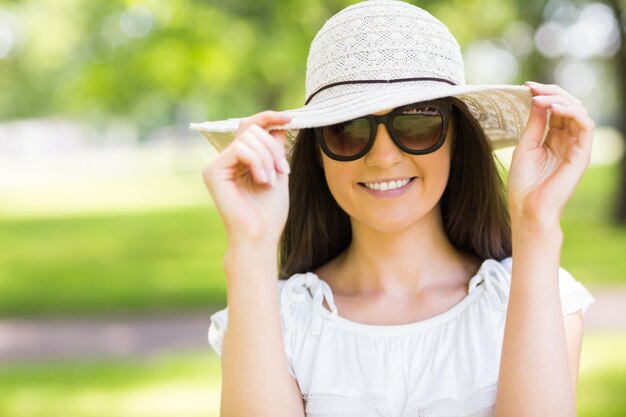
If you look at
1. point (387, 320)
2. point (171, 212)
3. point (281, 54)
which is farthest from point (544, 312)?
point (171, 212)

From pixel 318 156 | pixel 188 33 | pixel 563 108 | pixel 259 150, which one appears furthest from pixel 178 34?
pixel 563 108

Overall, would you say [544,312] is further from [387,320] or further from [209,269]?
[209,269]

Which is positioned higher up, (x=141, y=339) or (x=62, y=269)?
(x=62, y=269)

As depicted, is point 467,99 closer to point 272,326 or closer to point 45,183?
point 272,326

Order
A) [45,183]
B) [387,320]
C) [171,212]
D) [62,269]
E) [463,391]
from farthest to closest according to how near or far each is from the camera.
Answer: [45,183]
[171,212]
[62,269]
[387,320]
[463,391]

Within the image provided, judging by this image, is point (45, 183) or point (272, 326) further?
point (45, 183)

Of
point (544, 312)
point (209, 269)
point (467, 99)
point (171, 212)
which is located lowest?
point (544, 312)

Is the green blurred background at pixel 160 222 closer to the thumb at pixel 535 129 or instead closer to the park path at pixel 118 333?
the park path at pixel 118 333

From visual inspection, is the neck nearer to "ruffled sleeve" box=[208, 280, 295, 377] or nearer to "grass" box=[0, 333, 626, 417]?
"ruffled sleeve" box=[208, 280, 295, 377]

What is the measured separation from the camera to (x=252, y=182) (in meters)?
2.02

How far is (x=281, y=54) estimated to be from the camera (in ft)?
46.8

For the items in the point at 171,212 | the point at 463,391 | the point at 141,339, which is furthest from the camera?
the point at 171,212

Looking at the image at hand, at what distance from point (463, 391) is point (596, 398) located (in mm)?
3500

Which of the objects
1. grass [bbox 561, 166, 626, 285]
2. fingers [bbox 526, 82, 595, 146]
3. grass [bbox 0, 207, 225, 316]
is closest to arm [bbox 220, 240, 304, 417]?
fingers [bbox 526, 82, 595, 146]
